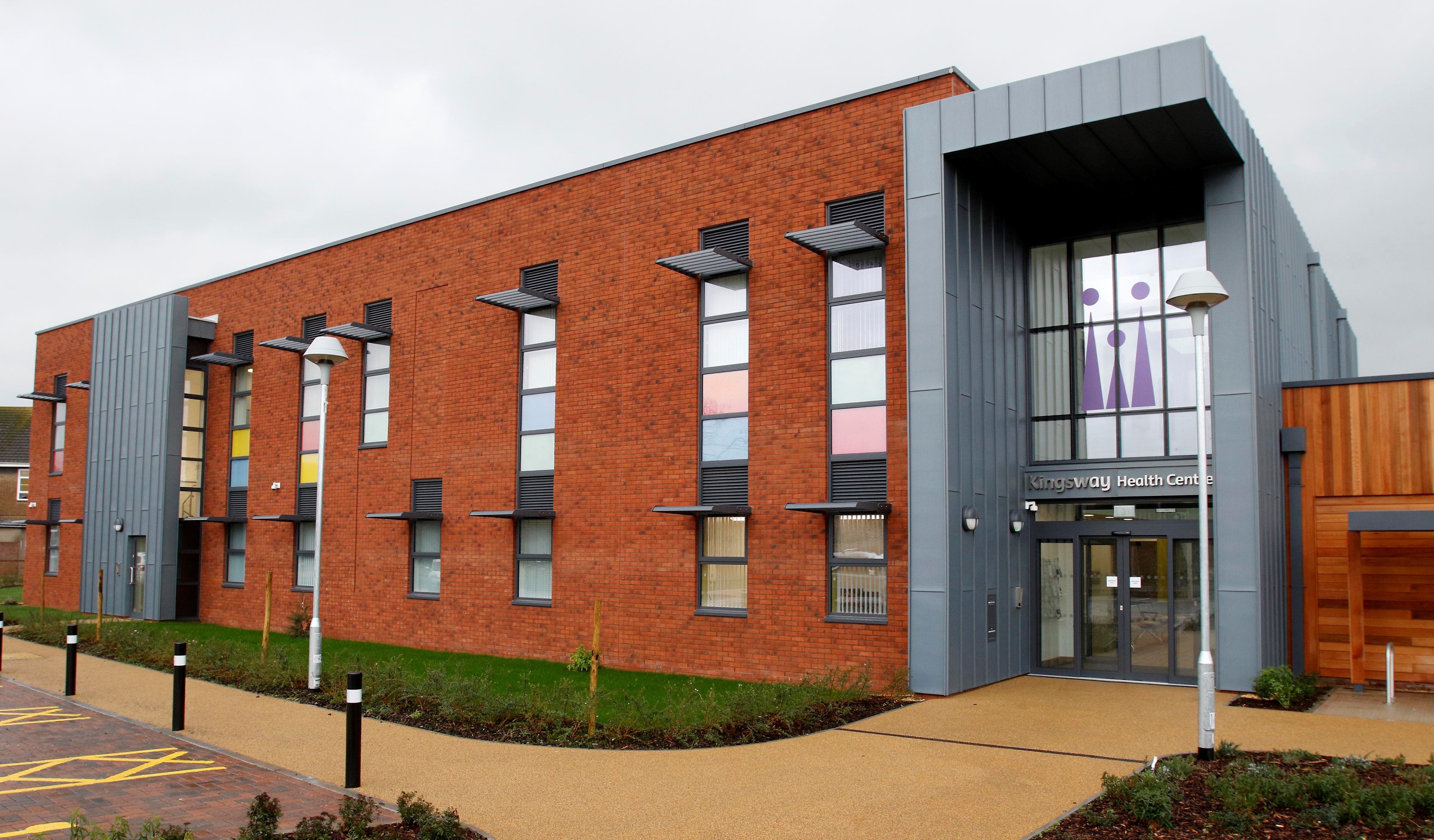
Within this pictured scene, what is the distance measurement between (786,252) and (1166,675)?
7.96 meters

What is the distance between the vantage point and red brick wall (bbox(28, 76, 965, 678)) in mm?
14875

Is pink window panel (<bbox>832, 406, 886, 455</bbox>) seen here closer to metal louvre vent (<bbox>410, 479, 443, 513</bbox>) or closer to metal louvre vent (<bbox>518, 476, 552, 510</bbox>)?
metal louvre vent (<bbox>518, 476, 552, 510</bbox>)

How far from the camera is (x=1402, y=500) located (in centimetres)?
1448

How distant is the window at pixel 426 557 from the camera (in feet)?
66.2

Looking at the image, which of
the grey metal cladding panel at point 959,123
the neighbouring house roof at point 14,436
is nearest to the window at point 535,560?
the grey metal cladding panel at point 959,123

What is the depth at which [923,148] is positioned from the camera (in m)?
13.9

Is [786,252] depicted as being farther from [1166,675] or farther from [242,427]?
[242,427]

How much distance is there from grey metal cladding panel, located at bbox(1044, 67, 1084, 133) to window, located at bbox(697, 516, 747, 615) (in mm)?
6916

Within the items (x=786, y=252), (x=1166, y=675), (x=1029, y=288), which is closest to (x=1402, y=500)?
(x=1166, y=675)

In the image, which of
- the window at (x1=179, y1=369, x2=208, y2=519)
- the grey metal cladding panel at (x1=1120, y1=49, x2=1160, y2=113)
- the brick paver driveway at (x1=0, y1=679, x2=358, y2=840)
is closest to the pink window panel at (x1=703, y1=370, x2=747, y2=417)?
the grey metal cladding panel at (x1=1120, y1=49, x2=1160, y2=113)

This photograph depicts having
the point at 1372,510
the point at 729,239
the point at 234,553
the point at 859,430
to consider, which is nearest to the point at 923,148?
the point at 729,239

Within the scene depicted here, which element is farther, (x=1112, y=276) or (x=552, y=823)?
(x=1112, y=276)

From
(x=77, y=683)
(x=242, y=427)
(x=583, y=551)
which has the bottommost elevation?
(x=77, y=683)

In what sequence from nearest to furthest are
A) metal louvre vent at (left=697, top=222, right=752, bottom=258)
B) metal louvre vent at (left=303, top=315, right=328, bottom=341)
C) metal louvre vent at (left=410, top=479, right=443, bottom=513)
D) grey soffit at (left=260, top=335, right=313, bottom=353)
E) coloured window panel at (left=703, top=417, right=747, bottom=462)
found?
coloured window panel at (left=703, top=417, right=747, bottom=462) < metal louvre vent at (left=697, top=222, right=752, bottom=258) < metal louvre vent at (left=410, top=479, right=443, bottom=513) < grey soffit at (left=260, top=335, right=313, bottom=353) < metal louvre vent at (left=303, top=315, right=328, bottom=341)
